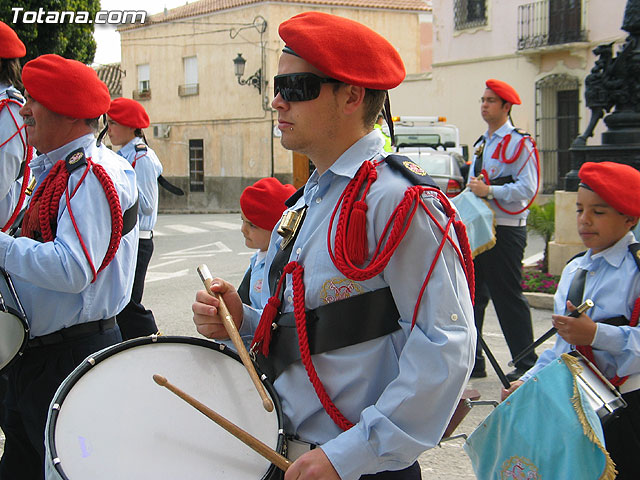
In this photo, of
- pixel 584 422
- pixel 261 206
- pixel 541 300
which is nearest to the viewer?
pixel 584 422

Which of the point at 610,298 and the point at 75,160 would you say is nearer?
the point at 75,160

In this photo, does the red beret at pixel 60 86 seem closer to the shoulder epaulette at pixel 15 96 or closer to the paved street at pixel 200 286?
Result: the shoulder epaulette at pixel 15 96

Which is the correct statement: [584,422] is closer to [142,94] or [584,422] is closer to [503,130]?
[503,130]

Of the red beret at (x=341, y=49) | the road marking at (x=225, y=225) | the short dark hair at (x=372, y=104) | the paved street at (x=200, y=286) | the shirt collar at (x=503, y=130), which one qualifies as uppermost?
the shirt collar at (x=503, y=130)

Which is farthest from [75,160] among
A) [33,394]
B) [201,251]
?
[201,251]

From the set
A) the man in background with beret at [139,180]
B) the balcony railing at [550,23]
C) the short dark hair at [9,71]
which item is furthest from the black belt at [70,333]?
the balcony railing at [550,23]

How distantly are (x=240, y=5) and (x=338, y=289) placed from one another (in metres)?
29.1

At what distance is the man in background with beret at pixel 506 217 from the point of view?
5754 millimetres

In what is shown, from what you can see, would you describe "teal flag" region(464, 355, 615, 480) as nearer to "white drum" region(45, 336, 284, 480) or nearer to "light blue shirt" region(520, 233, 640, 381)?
"light blue shirt" region(520, 233, 640, 381)

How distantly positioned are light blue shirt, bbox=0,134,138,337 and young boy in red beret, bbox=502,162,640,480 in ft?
A: 5.11

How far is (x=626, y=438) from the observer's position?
3000mm

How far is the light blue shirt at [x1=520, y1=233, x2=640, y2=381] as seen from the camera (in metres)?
2.97

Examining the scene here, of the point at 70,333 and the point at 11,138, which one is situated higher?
the point at 11,138

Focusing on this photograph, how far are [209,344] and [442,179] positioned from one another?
43.7 feet
